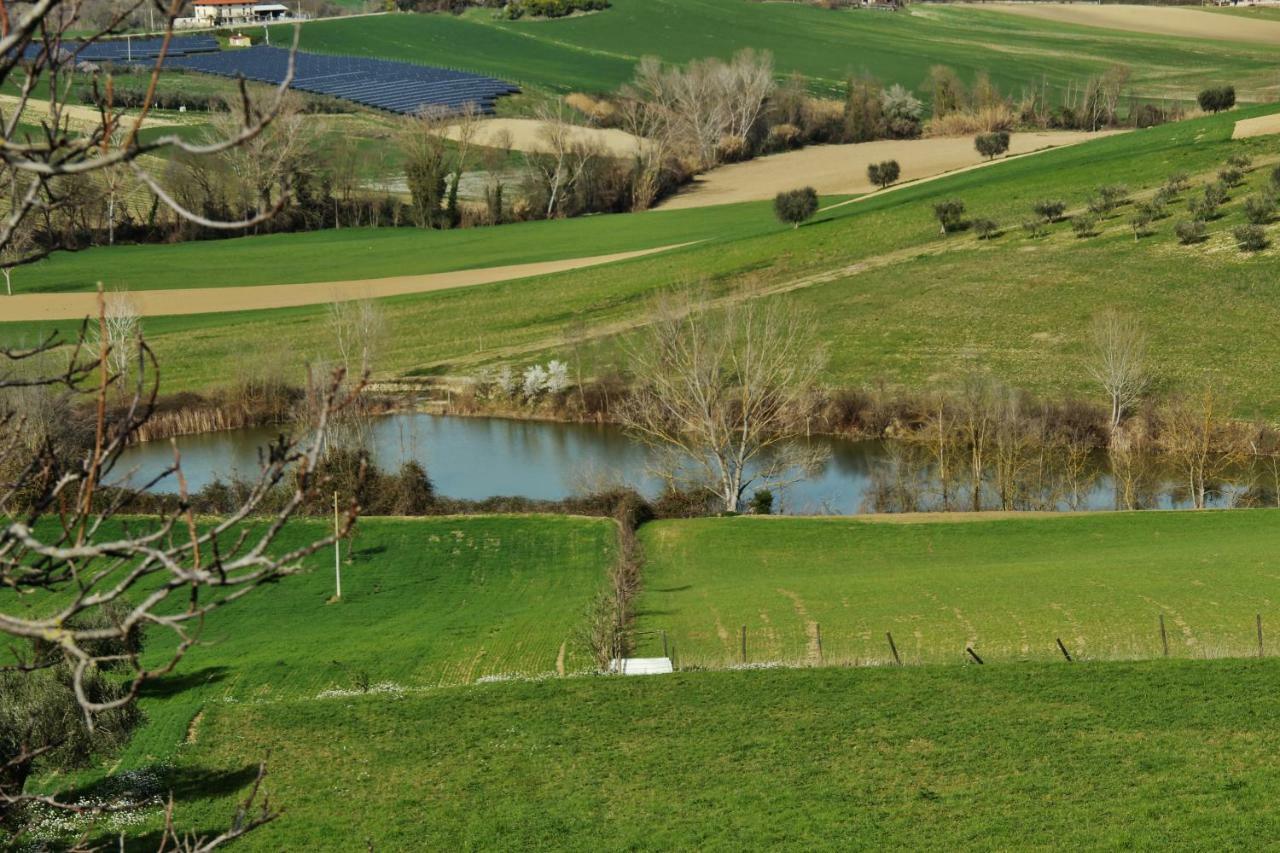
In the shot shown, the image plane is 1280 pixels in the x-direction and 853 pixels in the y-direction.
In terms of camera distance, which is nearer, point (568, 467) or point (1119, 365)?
point (568, 467)

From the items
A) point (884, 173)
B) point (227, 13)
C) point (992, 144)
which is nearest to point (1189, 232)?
point (884, 173)

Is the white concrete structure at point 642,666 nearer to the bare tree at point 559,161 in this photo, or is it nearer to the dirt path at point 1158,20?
the bare tree at point 559,161

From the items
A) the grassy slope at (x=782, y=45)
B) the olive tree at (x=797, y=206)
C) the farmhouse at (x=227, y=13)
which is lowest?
the olive tree at (x=797, y=206)

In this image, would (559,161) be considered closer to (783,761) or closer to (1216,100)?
(1216,100)

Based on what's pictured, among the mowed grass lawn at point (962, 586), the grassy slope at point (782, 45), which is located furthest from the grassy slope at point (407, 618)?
the grassy slope at point (782, 45)

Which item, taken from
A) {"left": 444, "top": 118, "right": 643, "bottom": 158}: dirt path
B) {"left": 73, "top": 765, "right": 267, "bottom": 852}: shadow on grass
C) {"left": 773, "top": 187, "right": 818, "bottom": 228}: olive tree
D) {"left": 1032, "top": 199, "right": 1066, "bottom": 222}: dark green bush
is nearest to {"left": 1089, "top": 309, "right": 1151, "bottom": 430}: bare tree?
{"left": 1032, "top": 199, "right": 1066, "bottom": 222}: dark green bush

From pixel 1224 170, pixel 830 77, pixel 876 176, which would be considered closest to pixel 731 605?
pixel 1224 170
